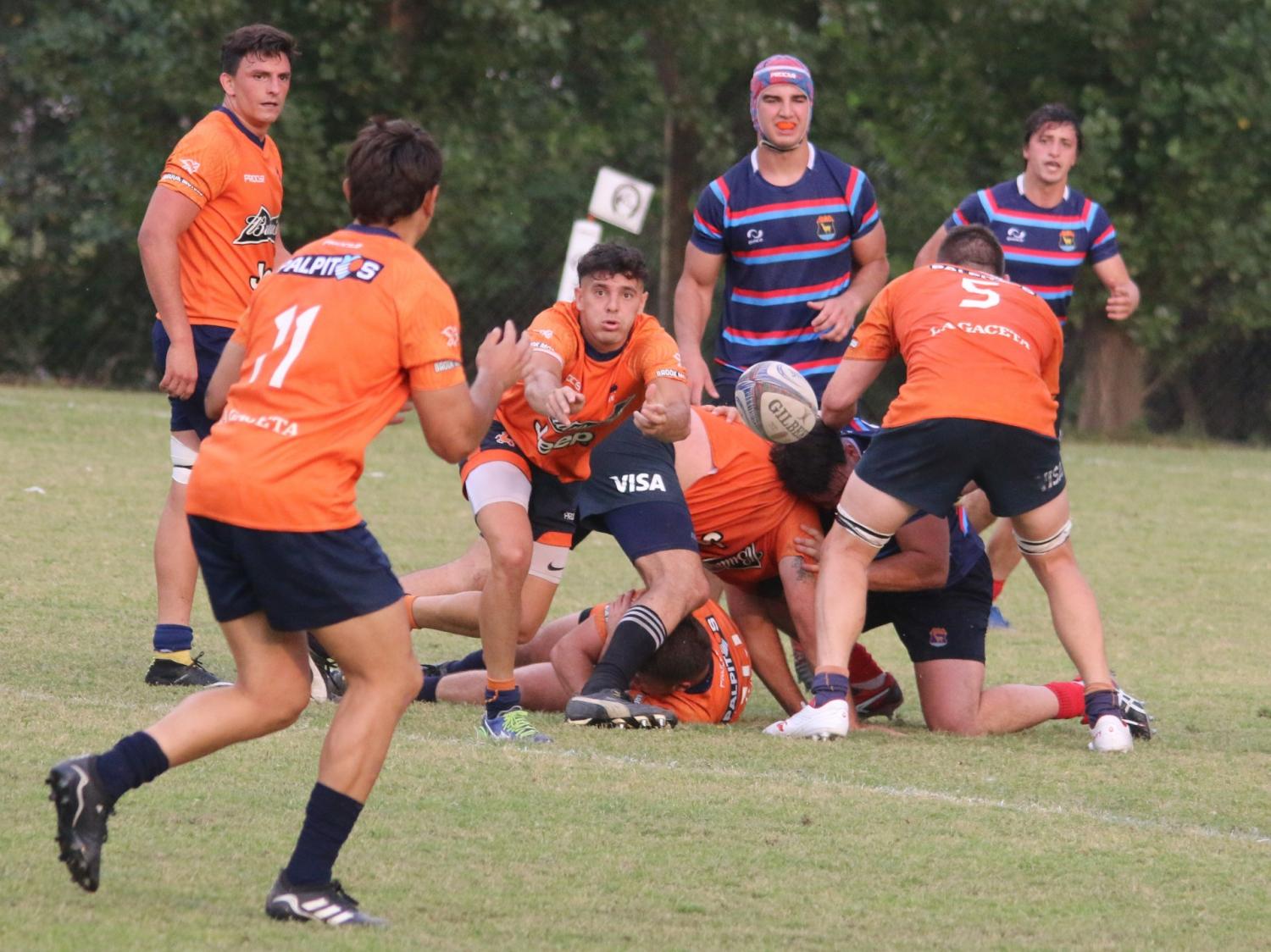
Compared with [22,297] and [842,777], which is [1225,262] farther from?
[842,777]

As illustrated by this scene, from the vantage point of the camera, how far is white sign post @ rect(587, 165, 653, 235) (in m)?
16.9

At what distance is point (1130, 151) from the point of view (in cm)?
1939

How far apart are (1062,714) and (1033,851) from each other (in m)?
2.12

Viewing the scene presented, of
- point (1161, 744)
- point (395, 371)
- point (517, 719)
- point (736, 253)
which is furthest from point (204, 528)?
point (736, 253)

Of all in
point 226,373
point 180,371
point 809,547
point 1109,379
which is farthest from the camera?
point 1109,379

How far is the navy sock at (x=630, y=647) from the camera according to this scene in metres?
6.28

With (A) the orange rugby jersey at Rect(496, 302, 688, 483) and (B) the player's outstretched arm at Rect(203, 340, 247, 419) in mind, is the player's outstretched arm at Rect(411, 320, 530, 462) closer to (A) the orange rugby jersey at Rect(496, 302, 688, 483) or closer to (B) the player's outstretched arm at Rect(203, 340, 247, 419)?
(B) the player's outstretched arm at Rect(203, 340, 247, 419)

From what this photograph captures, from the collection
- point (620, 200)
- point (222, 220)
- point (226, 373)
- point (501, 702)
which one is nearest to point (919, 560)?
point (501, 702)

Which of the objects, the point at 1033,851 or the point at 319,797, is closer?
the point at 319,797

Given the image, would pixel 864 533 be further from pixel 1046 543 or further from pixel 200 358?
pixel 200 358

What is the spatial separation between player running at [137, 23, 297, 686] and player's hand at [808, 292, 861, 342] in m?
2.16

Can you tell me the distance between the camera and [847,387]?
260 inches

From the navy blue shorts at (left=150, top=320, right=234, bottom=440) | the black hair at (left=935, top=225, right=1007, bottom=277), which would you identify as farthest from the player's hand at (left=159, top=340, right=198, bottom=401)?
the black hair at (left=935, top=225, right=1007, bottom=277)

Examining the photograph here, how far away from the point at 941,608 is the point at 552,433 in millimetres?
1534
